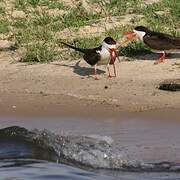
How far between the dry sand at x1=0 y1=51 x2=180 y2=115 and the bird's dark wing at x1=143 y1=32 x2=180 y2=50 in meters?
0.21

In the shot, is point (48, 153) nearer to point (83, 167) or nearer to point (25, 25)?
point (83, 167)

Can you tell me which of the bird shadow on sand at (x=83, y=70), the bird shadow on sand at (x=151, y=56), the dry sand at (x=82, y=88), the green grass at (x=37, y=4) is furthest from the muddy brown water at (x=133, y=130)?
the green grass at (x=37, y=4)

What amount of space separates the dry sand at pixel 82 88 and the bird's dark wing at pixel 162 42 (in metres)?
0.21

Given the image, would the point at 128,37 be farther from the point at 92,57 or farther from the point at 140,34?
the point at 92,57

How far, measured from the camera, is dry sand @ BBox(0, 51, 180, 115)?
10.5 meters

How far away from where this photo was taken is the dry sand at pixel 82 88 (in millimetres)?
10500

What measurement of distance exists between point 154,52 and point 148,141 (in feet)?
13.6

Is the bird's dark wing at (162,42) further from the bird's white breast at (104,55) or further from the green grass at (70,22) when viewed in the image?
the bird's white breast at (104,55)

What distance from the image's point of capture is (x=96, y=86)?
1143cm

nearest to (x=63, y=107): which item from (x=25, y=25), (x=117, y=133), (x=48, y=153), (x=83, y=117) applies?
(x=83, y=117)

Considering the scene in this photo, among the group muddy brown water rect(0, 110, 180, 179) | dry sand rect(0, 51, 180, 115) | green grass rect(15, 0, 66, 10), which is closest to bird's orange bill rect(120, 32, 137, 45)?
dry sand rect(0, 51, 180, 115)

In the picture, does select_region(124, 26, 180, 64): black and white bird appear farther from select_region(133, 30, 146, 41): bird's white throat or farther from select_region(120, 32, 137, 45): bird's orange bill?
select_region(120, 32, 137, 45): bird's orange bill

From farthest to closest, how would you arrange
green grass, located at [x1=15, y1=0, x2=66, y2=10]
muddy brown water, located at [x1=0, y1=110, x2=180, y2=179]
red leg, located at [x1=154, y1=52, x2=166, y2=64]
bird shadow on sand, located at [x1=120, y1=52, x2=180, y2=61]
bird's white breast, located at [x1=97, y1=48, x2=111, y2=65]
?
green grass, located at [x1=15, y1=0, x2=66, y2=10] → bird shadow on sand, located at [x1=120, y1=52, x2=180, y2=61] → red leg, located at [x1=154, y1=52, x2=166, y2=64] → bird's white breast, located at [x1=97, y1=48, x2=111, y2=65] → muddy brown water, located at [x1=0, y1=110, x2=180, y2=179]

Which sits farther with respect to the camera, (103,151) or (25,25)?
(25,25)
